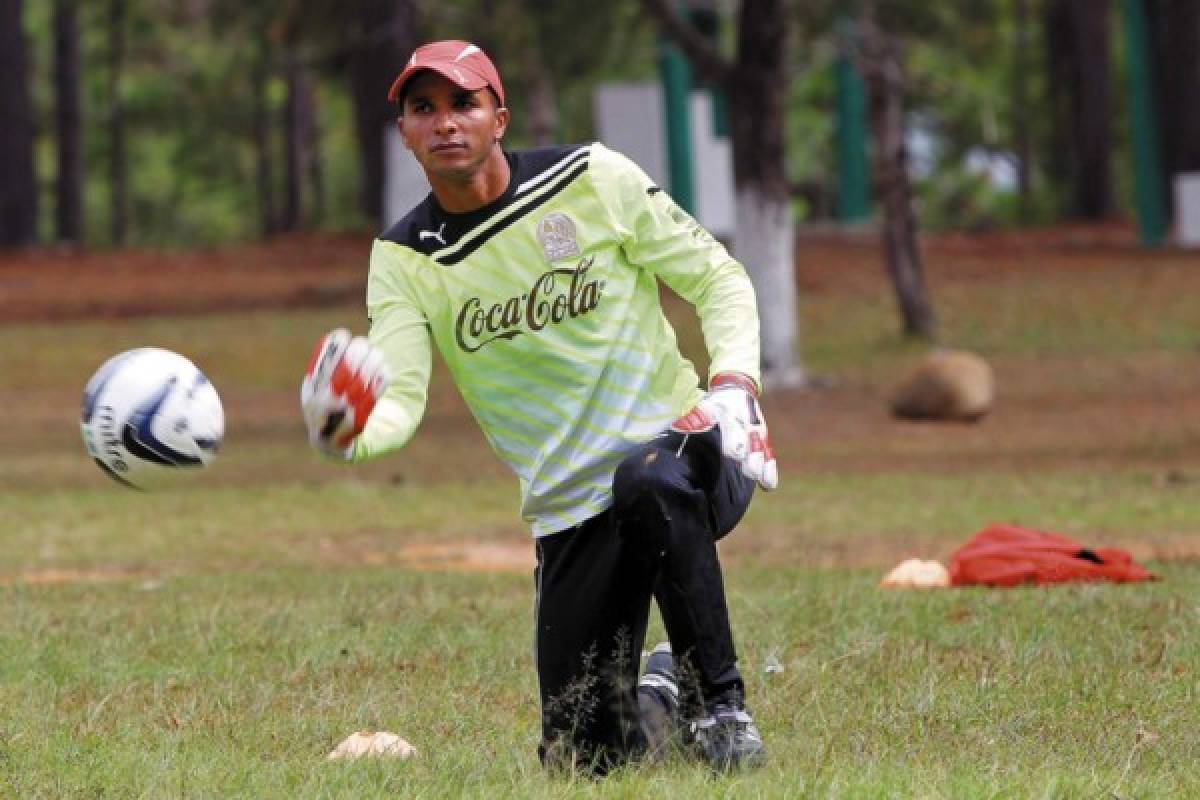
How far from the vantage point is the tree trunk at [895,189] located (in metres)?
26.0

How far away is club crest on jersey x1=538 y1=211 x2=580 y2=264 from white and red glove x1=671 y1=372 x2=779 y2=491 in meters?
0.56

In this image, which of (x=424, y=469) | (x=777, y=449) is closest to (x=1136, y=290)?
(x=777, y=449)

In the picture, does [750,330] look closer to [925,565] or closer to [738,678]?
[738,678]

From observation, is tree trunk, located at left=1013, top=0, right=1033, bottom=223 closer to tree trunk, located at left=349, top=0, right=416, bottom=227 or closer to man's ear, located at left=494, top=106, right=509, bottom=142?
tree trunk, located at left=349, top=0, right=416, bottom=227

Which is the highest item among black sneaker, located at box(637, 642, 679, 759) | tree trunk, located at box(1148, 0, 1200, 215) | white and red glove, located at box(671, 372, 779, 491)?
white and red glove, located at box(671, 372, 779, 491)

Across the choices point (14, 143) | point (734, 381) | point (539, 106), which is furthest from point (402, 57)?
point (734, 381)

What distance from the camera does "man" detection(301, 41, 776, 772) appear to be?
6355 millimetres

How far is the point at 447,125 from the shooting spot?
251 inches

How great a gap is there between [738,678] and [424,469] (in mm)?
13679

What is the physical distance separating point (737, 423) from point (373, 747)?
65.0 inches

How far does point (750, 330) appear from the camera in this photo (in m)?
6.40

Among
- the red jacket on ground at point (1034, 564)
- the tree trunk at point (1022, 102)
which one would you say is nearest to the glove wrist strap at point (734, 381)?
the red jacket on ground at point (1034, 564)

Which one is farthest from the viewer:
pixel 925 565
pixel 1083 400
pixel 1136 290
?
pixel 1136 290

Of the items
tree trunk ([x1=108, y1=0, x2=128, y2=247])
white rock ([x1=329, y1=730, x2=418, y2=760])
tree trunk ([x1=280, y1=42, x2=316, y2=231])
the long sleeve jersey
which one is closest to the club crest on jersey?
the long sleeve jersey
